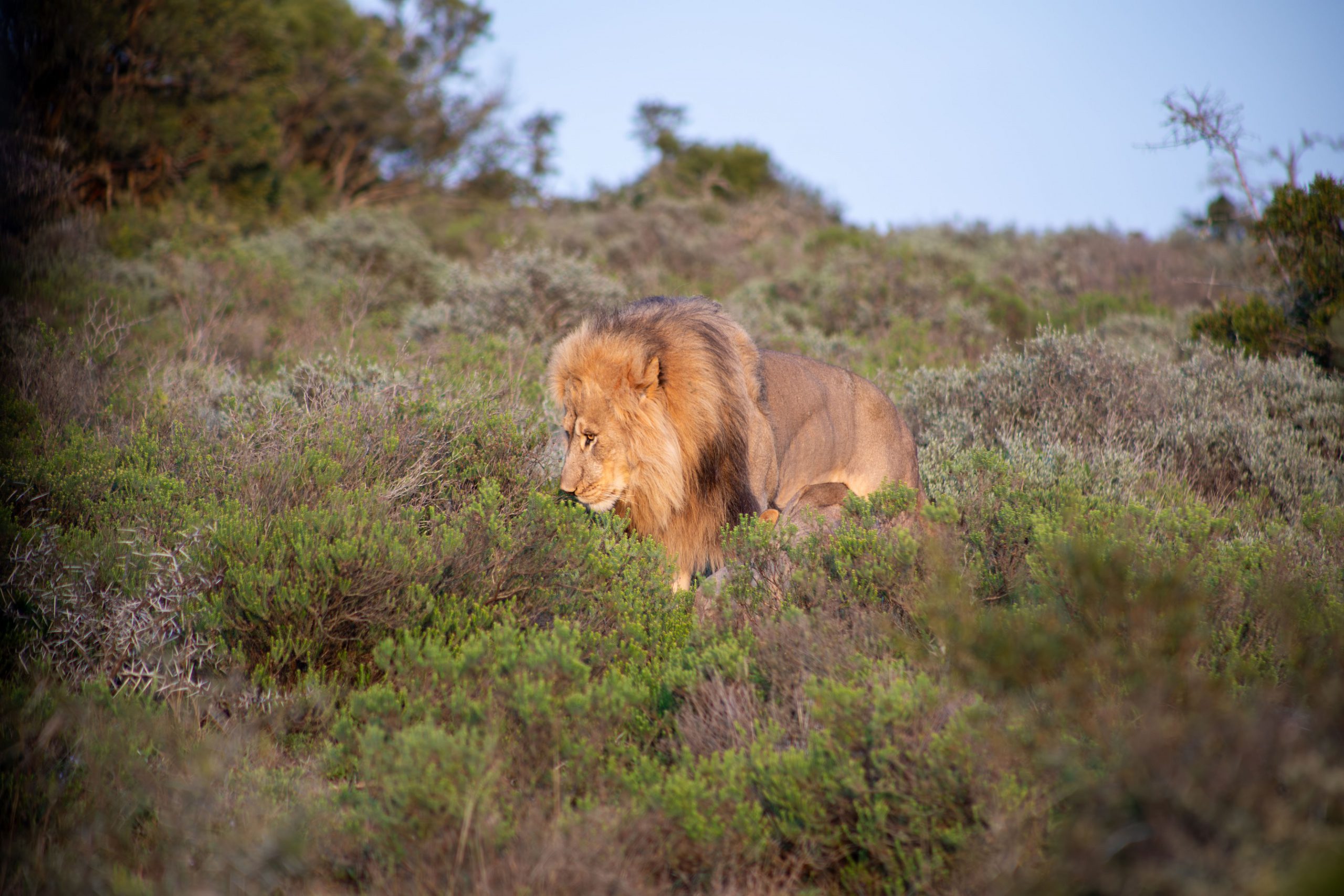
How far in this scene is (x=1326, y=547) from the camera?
175 inches

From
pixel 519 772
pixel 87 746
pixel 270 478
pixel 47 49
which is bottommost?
pixel 87 746

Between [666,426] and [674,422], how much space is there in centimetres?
7

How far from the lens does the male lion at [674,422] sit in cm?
447

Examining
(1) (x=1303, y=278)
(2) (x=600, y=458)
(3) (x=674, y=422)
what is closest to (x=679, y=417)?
(3) (x=674, y=422)

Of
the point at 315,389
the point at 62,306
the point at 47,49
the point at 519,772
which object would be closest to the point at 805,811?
the point at 519,772

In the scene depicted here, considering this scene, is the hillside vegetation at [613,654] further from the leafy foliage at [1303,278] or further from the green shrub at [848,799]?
the leafy foliage at [1303,278]

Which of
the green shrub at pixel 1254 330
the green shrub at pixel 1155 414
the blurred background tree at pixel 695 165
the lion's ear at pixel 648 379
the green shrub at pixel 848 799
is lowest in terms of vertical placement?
the green shrub at pixel 848 799

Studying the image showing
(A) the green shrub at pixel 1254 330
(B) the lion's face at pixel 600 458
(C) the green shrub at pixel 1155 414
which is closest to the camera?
(B) the lion's face at pixel 600 458

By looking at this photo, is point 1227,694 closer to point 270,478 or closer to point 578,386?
point 578,386

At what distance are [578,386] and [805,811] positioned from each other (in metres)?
2.58

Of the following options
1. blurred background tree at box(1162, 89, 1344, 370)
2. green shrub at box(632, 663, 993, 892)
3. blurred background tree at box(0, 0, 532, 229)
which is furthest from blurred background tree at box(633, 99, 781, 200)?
green shrub at box(632, 663, 993, 892)

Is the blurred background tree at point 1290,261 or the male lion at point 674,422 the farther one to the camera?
the blurred background tree at point 1290,261

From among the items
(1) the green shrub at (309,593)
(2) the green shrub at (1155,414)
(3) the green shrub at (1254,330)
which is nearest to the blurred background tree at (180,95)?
(1) the green shrub at (309,593)

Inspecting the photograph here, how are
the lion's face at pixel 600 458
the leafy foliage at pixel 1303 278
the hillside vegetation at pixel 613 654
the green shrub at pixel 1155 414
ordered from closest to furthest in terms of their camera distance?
the hillside vegetation at pixel 613 654
the lion's face at pixel 600 458
the green shrub at pixel 1155 414
the leafy foliage at pixel 1303 278
